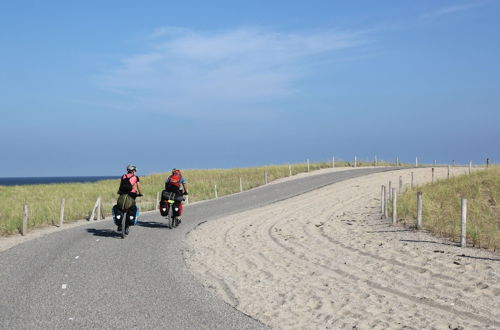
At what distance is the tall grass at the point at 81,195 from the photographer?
22.9 m

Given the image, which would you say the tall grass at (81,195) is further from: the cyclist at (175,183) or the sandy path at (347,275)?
the sandy path at (347,275)

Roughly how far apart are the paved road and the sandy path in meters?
0.65

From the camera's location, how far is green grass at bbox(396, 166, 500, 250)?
47.7 ft

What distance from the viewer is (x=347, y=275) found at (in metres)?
10.8

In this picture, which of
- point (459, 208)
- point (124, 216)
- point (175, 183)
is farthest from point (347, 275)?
point (459, 208)

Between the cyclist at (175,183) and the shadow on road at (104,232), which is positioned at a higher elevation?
the cyclist at (175,183)

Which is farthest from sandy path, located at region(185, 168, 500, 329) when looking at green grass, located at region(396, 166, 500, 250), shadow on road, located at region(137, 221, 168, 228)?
shadow on road, located at region(137, 221, 168, 228)

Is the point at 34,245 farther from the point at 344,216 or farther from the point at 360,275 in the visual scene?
the point at 344,216

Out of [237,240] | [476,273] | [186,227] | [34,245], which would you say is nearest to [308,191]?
[186,227]

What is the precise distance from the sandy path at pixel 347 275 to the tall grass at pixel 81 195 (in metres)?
8.11

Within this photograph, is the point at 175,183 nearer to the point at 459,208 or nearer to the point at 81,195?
the point at 459,208

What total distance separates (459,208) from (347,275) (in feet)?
36.6

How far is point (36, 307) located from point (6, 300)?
2.71 feet

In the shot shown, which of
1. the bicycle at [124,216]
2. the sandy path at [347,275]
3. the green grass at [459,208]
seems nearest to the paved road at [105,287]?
the bicycle at [124,216]
